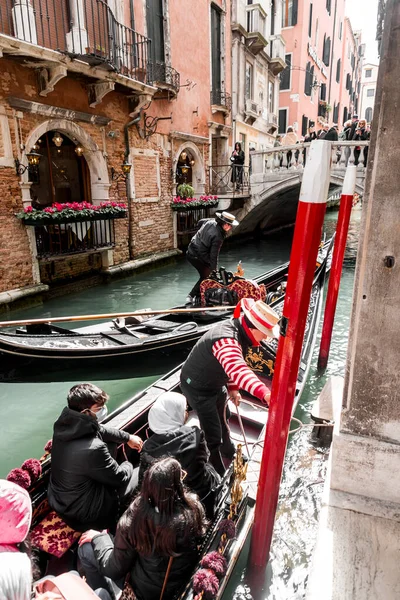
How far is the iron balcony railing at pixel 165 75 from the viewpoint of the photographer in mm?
7316

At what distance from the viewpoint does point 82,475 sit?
4.87 feet

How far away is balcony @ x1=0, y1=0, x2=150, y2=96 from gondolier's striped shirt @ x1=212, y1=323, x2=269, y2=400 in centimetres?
442

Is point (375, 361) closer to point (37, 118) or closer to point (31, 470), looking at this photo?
point (31, 470)

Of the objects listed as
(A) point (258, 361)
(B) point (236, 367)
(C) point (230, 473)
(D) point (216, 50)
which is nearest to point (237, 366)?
(B) point (236, 367)

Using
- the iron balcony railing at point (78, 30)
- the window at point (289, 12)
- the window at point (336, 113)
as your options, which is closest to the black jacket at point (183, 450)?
the iron balcony railing at point (78, 30)

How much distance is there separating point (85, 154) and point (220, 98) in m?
4.76

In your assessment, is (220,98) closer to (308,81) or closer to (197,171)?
(197,171)

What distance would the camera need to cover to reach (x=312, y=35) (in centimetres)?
1594

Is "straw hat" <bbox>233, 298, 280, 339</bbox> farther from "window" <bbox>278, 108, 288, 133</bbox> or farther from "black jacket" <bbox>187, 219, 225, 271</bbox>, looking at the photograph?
"window" <bbox>278, 108, 288, 133</bbox>

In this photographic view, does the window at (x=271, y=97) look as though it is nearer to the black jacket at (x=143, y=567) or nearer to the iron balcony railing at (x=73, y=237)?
the iron balcony railing at (x=73, y=237)

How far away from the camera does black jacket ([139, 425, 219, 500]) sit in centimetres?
142

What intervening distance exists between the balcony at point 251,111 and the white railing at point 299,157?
156 centimetres

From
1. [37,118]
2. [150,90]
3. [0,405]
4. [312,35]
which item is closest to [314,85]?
[312,35]

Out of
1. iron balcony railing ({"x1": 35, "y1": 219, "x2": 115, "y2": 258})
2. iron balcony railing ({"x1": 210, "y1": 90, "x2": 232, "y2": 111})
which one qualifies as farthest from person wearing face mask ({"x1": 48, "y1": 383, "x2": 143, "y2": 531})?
iron balcony railing ({"x1": 210, "y1": 90, "x2": 232, "y2": 111})
